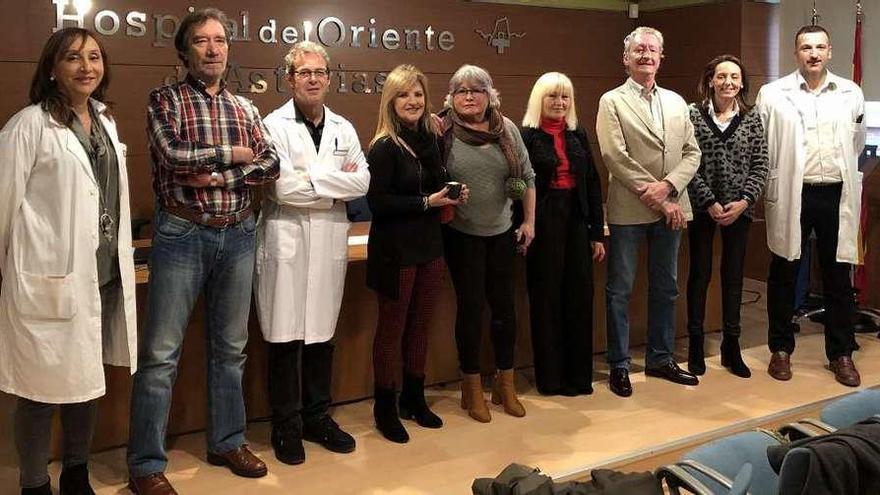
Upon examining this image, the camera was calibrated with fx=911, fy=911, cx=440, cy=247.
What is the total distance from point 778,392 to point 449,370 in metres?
1.61

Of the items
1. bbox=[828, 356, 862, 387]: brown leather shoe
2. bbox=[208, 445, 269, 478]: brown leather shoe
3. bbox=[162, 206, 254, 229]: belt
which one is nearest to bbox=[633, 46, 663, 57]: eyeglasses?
bbox=[828, 356, 862, 387]: brown leather shoe

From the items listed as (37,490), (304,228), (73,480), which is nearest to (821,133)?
(304,228)

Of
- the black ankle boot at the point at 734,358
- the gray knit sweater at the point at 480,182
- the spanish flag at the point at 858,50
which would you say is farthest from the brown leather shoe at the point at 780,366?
the spanish flag at the point at 858,50

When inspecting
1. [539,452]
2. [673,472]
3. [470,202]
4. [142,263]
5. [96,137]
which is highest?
[96,137]

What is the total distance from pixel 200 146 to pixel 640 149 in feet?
6.97

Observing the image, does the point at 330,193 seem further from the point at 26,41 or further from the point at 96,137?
the point at 26,41

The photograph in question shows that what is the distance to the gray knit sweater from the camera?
150 inches

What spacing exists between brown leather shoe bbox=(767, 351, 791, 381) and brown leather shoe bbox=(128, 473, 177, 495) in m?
3.02

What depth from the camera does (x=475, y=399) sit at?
4031 mm

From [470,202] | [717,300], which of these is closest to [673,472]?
[470,202]

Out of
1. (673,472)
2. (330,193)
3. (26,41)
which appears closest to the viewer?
(673,472)

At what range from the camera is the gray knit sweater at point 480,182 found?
3.82 meters

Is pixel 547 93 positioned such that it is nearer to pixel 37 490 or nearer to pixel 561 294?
pixel 561 294

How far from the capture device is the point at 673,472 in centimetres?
202
